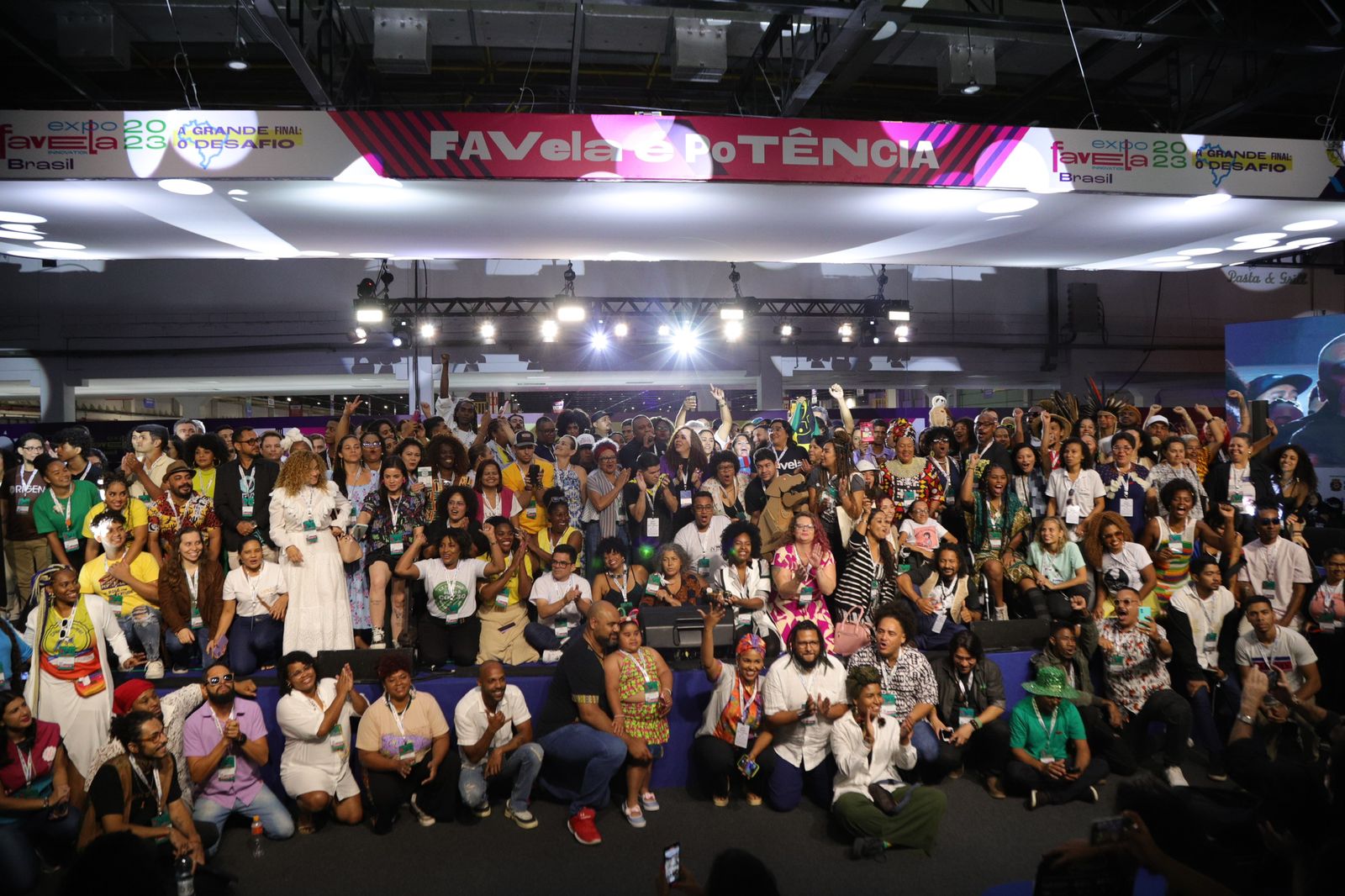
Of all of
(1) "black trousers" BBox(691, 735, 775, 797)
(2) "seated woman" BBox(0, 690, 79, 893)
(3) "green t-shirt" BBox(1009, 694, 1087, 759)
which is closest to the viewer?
(2) "seated woman" BBox(0, 690, 79, 893)

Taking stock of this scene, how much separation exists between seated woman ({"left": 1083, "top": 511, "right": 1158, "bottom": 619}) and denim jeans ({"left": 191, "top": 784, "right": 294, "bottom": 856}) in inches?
190

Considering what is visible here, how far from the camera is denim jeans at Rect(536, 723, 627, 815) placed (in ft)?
12.8

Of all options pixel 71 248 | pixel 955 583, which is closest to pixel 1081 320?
pixel 955 583

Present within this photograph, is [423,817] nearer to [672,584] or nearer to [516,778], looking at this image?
[516,778]

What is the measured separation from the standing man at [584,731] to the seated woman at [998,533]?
2716 mm

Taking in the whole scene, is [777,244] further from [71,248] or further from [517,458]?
[71,248]

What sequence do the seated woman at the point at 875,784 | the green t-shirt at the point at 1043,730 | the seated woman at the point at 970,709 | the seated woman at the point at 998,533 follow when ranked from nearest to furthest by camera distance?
1. the seated woman at the point at 875,784
2. the green t-shirt at the point at 1043,730
3. the seated woman at the point at 970,709
4. the seated woman at the point at 998,533

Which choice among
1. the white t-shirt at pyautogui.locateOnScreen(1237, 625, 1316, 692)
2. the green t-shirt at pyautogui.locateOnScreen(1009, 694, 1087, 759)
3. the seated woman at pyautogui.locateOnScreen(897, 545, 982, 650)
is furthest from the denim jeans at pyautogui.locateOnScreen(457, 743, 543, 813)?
the white t-shirt at pyautogui.locateOnScreen(1237, 625, 1316, 692)

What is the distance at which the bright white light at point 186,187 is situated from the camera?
15.9ft

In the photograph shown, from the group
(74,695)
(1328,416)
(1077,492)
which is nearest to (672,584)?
(1077,492)

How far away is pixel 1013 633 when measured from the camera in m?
4.86

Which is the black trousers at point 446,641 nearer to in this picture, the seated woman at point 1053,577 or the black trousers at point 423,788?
the black trousers at point 423,788

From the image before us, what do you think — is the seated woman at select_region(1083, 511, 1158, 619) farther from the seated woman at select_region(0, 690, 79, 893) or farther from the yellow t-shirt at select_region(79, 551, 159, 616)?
the yellow t-shirt at select_region(79, 551, 159, 616)

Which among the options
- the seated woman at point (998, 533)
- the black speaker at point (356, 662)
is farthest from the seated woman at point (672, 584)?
the seated woman at point (998, 533)
